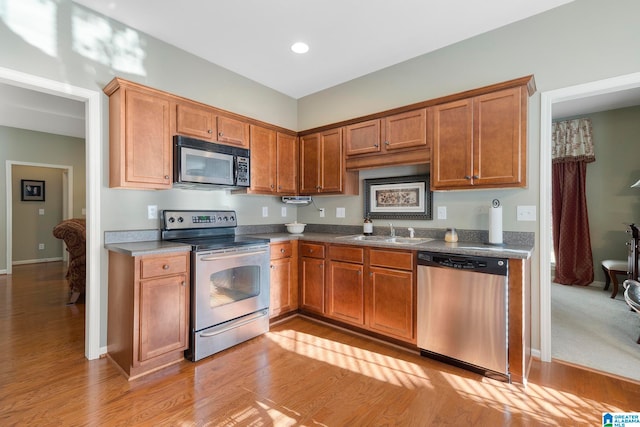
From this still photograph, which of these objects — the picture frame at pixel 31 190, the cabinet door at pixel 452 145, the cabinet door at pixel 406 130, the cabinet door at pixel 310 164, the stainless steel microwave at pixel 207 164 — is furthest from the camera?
the picture frame at pixel 31 190

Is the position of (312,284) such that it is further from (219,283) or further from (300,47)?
(300,47)

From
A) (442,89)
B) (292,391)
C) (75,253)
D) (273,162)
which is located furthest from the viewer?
(75,253)

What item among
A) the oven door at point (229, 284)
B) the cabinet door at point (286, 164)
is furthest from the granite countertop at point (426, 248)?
the cabinet door at point (286, 164)

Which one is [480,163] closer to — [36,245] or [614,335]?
[614,335]

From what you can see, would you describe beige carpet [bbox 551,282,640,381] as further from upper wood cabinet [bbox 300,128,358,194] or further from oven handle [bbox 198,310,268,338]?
oven handle [bbox 198,310,268,338]

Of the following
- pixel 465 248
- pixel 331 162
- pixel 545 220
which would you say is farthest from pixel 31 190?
pixel 545 220

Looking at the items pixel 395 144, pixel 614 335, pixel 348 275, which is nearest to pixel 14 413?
pixel 348 275

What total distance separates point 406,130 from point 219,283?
2216mm

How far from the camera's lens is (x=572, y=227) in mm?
4715

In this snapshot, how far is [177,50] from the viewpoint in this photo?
2.99 m

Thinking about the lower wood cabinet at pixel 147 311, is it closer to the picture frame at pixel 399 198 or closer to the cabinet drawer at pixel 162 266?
the cabinet drawer at pixel 162 266

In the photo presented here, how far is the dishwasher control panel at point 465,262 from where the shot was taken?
2.10m

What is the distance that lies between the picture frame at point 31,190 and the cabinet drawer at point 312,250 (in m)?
6.65

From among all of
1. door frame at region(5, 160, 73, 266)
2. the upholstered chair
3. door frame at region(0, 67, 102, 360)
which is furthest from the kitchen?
door frame at region(5, 160, 73, 266)
